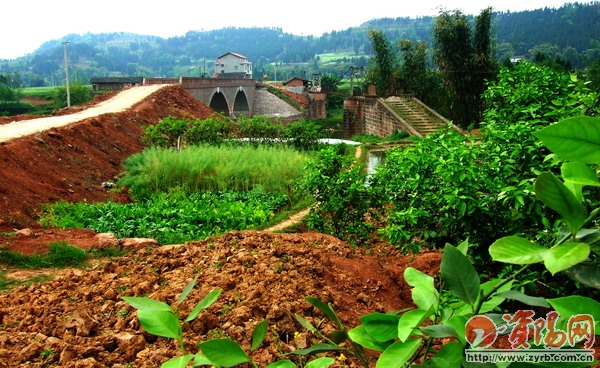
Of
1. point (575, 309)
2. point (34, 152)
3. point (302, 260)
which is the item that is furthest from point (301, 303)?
point (34, 152)

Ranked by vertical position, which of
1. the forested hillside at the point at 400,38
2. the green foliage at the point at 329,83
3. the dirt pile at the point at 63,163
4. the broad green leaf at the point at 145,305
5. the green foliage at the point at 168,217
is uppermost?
the forested hillside at the point at 400,38

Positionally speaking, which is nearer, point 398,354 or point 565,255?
point 565,255

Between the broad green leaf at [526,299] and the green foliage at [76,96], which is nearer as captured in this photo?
the broad green leaf at [526,299]

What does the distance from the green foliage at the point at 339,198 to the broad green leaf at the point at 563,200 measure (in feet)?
19.9

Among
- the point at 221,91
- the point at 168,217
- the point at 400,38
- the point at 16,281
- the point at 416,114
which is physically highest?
the point at 400,38

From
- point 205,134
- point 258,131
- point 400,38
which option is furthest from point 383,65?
point 400,38

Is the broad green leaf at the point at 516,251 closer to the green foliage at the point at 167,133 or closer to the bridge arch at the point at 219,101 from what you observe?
the green foliage at the point at 167,133

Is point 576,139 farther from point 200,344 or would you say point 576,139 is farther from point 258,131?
point 258,131

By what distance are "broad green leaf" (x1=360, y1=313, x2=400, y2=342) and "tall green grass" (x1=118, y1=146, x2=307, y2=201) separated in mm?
10574

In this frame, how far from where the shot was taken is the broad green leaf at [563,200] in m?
0.63

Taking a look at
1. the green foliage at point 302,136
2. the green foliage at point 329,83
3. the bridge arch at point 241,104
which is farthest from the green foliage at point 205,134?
the green foliage at point 329,83

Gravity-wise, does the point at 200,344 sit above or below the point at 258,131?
above

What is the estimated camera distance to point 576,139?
0.61 metres

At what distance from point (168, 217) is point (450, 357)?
8695 millimetres
